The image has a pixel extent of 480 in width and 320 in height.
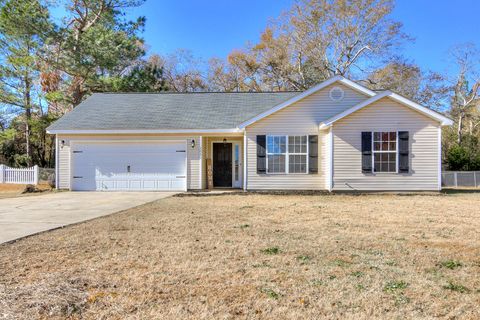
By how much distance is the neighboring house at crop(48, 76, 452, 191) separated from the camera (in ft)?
43.6

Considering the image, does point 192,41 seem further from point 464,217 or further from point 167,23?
point 464,217

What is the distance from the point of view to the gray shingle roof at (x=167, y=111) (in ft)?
48.9

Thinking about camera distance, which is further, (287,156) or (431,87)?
(431,87)

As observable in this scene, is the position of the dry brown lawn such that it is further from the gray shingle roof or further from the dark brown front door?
the dark brown front door

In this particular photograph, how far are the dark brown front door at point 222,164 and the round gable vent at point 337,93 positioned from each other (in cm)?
449

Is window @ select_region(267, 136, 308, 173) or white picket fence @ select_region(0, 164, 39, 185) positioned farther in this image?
white picket fence @ select_region(0, 164, 39, 185)

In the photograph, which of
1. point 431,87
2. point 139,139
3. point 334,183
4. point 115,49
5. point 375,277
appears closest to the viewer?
point 375,277

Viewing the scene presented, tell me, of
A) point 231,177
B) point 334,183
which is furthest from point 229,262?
point 231,177

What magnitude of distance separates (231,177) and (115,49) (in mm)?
10990

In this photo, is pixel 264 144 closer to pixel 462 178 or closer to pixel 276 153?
pixel 276 153

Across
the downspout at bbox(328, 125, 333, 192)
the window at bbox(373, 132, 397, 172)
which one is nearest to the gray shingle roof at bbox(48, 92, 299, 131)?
the downspout at bbox(328, 125, 333, 192)

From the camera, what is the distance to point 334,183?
13492 mm

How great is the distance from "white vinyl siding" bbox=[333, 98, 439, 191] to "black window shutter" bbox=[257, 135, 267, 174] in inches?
97.6

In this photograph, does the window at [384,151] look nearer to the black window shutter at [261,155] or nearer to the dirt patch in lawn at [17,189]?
the black window shutter at [261,155]
